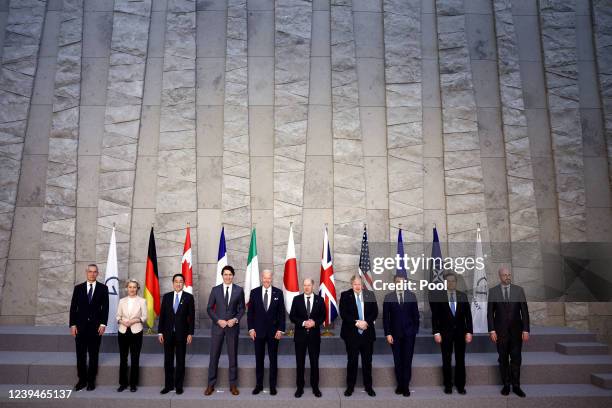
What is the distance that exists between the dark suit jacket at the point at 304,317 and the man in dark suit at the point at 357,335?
0.90 ft

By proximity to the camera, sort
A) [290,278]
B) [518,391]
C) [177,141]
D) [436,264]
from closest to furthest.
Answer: [518,391]
[290,278]
[436,264]
[177,141]

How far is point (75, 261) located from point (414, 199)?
5.70 metres

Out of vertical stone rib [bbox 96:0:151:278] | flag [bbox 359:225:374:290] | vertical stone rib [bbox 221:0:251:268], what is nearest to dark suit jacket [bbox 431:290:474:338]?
flag [bbox 359:225:374:290]

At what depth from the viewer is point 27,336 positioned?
662 cm

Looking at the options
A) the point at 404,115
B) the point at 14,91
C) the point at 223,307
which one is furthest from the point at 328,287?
the point at 14,91

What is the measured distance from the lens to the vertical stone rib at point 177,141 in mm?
7812

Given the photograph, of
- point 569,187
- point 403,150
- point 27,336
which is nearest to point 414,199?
point 403,150

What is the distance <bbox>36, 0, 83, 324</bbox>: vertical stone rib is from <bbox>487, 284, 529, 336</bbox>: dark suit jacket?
638 centimetres

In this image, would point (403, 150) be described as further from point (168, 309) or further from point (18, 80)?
point (18, 80)

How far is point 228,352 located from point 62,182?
4.43m

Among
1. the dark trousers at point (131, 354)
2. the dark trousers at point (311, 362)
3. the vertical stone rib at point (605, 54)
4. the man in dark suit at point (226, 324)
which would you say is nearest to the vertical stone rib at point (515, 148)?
the vertical stone rib at point (605, 54)

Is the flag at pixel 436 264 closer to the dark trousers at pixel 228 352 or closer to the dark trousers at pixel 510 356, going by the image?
the dark trousers at pixel 510 356

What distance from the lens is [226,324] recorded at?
5562 mm

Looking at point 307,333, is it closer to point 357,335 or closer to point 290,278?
point 357,335
